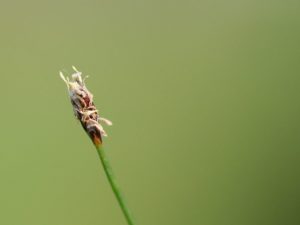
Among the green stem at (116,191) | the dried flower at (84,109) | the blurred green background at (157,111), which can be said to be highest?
the blurred green background at (157,111)

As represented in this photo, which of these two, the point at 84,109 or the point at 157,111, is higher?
the point at 157,111

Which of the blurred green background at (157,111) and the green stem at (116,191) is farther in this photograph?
the blurred green background at (157,111)

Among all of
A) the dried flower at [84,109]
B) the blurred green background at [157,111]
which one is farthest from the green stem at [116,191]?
the blurred green background at [157,111]

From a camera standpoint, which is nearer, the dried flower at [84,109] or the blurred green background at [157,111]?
the dried flower at [84,109]

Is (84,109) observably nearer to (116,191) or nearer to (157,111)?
(116,191)

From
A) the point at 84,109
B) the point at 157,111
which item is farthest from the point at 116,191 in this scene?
the point at 157,111

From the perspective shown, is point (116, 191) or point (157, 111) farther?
point (157, 111)

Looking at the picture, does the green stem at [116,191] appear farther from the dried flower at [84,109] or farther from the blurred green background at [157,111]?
the blurred green background at [157,111]

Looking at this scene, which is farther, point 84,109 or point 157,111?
point 157,111

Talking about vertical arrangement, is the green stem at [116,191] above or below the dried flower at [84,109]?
below

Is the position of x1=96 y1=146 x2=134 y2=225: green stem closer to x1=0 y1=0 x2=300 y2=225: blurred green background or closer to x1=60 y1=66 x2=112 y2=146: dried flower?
x1=60 y1=66 x2=112 y2=146: dried flower
